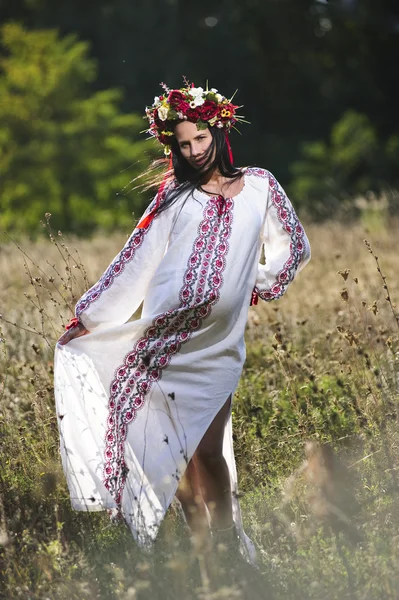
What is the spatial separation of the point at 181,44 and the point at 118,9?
2.55 metres

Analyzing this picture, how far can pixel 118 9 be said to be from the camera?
3134cm

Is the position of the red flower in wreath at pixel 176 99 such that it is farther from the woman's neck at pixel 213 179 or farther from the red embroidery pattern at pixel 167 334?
the red embroidery pattern at pixel 167 334

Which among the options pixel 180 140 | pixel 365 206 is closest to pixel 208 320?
pixel 180 140

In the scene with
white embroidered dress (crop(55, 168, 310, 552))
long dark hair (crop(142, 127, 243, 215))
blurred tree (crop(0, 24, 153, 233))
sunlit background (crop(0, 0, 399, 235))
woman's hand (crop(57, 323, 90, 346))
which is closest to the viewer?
white embroidered dress (crop(55, 168, 310, 552))

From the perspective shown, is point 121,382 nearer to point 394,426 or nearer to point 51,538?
point 51,538

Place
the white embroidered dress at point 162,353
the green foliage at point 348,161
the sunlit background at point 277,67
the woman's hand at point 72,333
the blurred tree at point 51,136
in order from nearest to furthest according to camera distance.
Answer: the white embroidered dress at point 162,353 < the woman's hand at point 72,333 < the blurred tree at point 51,136 < the sunlit background at point 277,67 < the green foliage at point 348,161

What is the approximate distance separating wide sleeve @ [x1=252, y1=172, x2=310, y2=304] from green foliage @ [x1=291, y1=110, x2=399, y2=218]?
2489 cm

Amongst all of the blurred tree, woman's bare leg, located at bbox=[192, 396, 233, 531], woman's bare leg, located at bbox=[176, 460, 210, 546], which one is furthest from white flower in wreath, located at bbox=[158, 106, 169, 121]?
the blurred tree

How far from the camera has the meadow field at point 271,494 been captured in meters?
2.87

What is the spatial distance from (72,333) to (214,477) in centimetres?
86

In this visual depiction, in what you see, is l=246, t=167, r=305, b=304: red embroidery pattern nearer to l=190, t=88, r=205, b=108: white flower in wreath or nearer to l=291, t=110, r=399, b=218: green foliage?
l=190, t=88, r=205, b=108: white flower in wreath

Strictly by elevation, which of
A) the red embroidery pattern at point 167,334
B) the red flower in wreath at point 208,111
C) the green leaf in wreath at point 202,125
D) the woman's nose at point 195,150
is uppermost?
the red flower in wreath at point 208,111

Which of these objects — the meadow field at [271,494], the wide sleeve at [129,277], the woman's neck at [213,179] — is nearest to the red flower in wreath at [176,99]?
the woman's neck at [213,179]

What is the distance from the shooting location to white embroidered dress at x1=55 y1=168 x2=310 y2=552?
3.49 m
